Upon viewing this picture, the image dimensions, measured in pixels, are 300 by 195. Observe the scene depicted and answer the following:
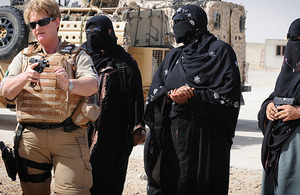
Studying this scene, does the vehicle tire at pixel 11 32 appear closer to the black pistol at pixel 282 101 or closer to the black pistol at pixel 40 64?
the black pistol at pixel 40 64

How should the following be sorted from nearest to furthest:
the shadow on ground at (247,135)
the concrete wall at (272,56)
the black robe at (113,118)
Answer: the black robe at (113,118) → the shadow on ground at (247,135) → the concrete wall at (272,56)

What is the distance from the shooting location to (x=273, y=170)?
3414 millimetres

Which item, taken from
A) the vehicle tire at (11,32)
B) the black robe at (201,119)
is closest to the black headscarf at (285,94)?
the black robe at (201,119)

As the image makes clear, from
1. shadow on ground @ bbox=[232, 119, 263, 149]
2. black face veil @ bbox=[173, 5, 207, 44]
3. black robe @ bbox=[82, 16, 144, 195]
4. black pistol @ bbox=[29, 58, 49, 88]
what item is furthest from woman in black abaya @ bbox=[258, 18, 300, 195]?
shadow on ground @ bbox=[232, 119, 263, 149]

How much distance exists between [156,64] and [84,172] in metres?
5.76

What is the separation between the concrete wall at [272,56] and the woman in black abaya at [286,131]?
4019 centimetres

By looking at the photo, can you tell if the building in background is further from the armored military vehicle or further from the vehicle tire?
the vehicle tire

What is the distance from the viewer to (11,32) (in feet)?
26.8

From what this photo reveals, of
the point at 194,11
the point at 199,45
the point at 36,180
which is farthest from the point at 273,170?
the point at 36,180

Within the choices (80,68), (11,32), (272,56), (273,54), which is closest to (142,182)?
(80,68)

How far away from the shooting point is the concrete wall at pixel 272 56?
43.1m

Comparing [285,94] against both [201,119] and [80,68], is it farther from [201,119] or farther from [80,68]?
[80,68]

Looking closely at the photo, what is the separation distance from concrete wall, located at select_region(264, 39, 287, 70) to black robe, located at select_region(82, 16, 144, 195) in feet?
132

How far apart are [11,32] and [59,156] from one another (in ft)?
19.2
